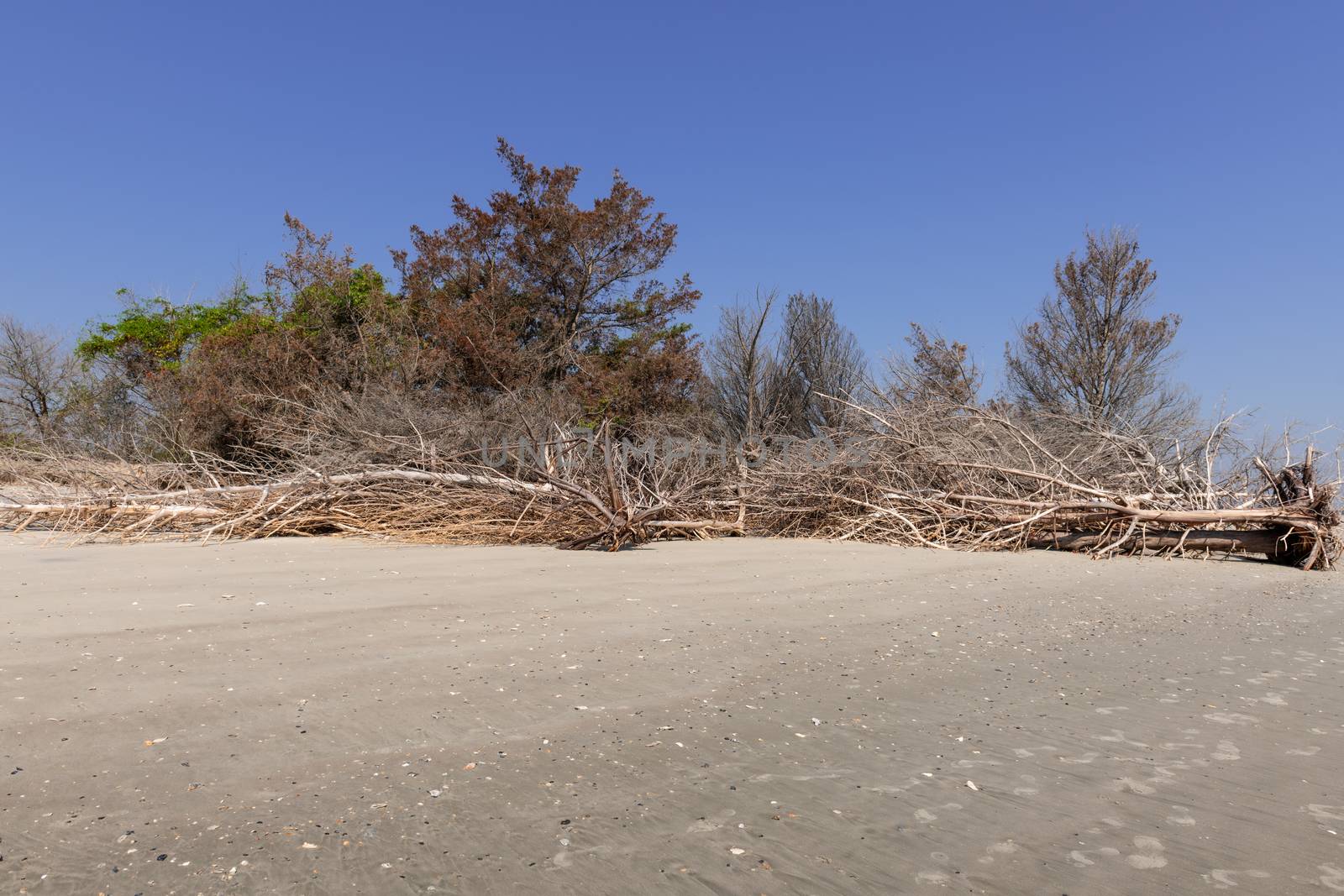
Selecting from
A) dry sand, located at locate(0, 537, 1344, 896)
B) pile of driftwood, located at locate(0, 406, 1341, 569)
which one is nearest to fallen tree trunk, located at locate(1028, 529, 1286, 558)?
pile of driftwood, located at locate(0, 406, 1341, 569)

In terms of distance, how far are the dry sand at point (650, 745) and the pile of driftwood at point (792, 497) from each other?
116 inches

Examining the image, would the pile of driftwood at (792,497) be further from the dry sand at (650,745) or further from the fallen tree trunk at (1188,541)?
the dry sand at (650,745)

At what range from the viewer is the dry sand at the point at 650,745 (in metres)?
1.55

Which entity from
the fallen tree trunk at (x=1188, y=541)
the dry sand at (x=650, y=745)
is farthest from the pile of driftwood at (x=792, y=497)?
the dry sand at (x=650, y=745)

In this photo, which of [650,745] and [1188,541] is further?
[1188,541]

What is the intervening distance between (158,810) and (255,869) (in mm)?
390

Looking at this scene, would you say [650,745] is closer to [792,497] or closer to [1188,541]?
[792,497]

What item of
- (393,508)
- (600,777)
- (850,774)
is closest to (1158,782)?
(850,774)

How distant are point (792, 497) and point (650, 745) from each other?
6466 millimetres

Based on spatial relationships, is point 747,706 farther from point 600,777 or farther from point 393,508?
point 393,508

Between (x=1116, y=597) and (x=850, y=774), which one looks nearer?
(x=850, y=774)

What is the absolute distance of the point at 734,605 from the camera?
13.7 ft

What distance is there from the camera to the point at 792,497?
8.50m

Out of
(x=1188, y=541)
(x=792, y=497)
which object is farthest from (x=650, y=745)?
(x=1188, y=541)
